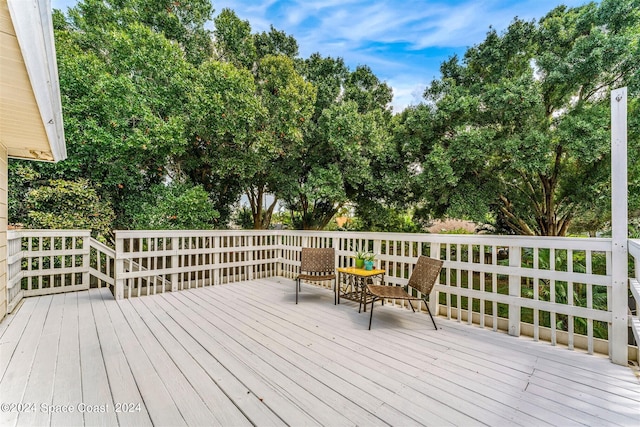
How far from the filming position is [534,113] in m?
6.62

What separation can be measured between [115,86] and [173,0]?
3.72 m

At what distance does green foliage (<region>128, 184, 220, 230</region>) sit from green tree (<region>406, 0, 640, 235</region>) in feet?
18.1

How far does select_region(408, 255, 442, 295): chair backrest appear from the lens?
317 centimetres

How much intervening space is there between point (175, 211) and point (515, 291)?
252 inches

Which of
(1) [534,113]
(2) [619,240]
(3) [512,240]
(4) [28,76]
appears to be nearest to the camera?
(4) [28,76]

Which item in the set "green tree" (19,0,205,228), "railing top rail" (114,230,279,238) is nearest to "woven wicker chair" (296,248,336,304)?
"railing top rail" (114,230,279,238)

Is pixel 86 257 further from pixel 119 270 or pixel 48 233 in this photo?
pixel 119 270

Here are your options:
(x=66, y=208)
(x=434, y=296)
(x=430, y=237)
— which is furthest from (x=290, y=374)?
(x=66, y=208)

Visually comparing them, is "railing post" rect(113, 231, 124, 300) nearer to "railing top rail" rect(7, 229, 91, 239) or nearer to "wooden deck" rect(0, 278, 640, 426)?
"wooden deck" rect(0, 278, 640, 426)

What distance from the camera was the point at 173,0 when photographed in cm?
756

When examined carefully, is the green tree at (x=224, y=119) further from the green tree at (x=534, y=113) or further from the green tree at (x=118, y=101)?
the green tree at (x=534, y=113)

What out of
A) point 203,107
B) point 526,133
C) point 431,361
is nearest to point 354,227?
point 526,133

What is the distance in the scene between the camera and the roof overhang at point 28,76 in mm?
1258

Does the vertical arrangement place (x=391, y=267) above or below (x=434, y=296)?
above
